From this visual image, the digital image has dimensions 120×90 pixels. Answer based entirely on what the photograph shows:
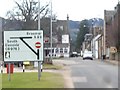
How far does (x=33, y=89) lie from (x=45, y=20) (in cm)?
4838

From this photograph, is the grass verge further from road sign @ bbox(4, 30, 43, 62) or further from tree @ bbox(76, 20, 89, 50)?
tree @ bbox(76, 20, 89, 50)

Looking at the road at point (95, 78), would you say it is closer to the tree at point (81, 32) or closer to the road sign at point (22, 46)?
the road sign at point (22, 46)

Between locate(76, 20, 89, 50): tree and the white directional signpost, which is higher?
locate(76, 20, 89, 50): tree

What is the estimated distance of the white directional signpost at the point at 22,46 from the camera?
23812 millimetres

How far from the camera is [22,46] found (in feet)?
77.8

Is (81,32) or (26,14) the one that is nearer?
(26,14)

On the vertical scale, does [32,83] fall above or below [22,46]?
below

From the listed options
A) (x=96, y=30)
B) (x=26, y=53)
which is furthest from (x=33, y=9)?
(x=96, y=30)

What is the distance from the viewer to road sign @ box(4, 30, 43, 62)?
23797 millimetres

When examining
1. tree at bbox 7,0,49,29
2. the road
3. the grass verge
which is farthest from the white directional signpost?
tree at bbox 7,0,49,29

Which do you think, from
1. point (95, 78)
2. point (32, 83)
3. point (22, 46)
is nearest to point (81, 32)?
point (95, 78)

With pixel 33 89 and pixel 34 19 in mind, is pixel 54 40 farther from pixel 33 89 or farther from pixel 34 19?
pixel 33 89

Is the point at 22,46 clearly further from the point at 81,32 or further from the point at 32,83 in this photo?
the point at 81,32

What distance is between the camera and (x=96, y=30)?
143375 millimetres
